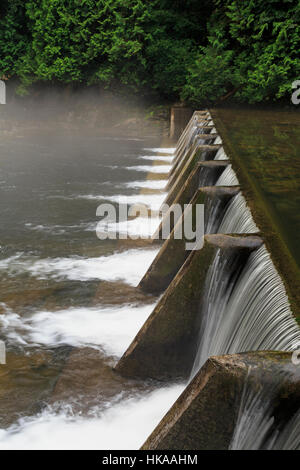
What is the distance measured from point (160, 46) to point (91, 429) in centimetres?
1598

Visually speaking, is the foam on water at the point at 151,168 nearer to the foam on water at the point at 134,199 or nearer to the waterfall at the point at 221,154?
the foam on water at the point at 134,199

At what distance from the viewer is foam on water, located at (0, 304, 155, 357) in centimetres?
368

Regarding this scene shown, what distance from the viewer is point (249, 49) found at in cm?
1658

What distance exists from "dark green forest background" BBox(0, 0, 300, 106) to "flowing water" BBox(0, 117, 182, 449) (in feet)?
26.6

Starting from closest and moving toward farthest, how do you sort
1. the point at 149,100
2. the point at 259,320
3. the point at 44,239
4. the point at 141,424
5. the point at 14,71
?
the point at 259,320 → the point at 141,424 → the point at 44,239 → the point at 149,100 → the point at 14,71

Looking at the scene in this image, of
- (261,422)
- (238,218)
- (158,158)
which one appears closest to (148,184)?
(158,158)

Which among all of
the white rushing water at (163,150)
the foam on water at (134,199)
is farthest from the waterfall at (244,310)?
the white rushing water at (163,150)

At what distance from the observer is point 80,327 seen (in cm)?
390

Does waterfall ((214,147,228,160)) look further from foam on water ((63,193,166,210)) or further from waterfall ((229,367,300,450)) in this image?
waterfall ((229,367,300,450))

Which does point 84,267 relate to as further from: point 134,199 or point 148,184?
point 148,184
